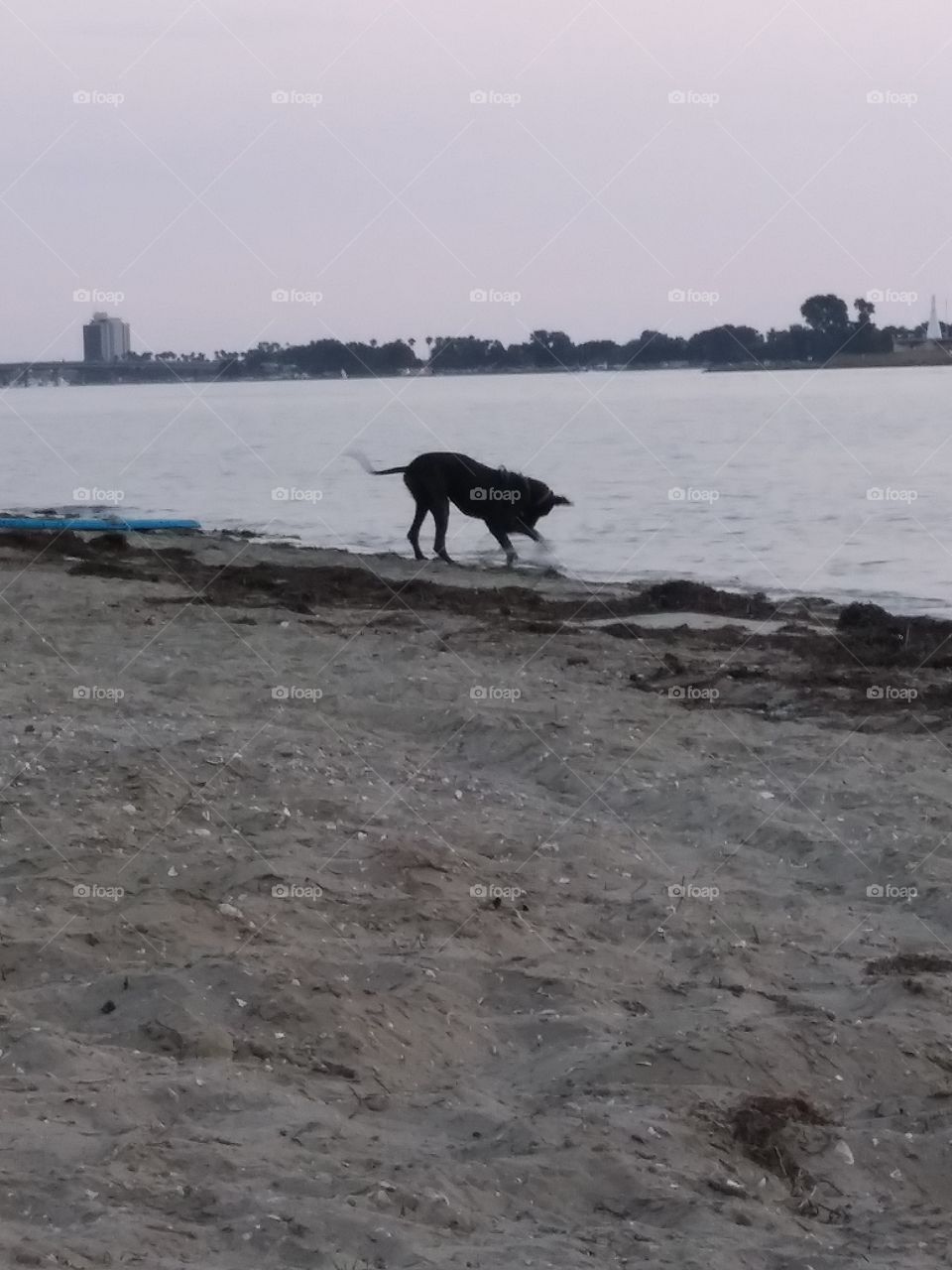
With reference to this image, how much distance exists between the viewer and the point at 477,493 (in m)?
18.4

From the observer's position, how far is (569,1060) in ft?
14.6

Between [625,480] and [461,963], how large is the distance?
26.0m

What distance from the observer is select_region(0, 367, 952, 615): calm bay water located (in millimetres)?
19594

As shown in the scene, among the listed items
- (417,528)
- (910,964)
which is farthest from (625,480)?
(910,964)

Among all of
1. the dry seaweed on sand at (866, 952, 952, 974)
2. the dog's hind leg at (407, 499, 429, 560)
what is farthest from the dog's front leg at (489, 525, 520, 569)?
the dry seaweed on sand at (866, 952, 952, 974)

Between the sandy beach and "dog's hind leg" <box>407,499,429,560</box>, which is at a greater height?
"dog's hind leg" <box>407,499,429,560</box>

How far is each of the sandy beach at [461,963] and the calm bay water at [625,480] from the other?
8.47m

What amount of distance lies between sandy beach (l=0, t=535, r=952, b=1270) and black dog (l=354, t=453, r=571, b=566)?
8.27 meters

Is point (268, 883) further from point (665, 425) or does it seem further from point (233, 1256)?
point (665, 425)

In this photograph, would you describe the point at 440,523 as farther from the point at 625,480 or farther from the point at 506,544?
the point at 625,480

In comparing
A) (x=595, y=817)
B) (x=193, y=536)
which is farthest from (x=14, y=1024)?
(x=193, y=536)

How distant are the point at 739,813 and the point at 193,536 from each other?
48.1ft

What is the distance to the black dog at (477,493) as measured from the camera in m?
18.3

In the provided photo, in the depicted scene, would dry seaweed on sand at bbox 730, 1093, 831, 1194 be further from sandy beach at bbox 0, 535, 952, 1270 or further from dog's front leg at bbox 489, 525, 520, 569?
dog's front leg at bbox 489, 525, 520, 569
